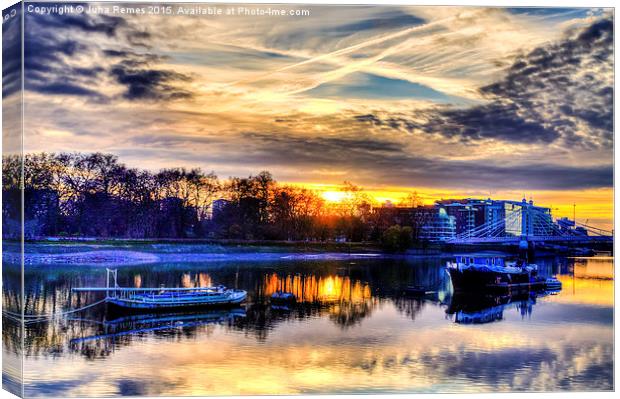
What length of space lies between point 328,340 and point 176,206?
472cm

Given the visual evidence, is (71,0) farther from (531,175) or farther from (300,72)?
(531,175)

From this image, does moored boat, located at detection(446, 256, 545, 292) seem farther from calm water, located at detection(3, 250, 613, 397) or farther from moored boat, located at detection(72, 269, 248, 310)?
moored boat, located at detection(72, 269, 248, 310)

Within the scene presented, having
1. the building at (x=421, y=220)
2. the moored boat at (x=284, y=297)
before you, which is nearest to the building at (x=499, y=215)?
the building at (x=421, y=220)

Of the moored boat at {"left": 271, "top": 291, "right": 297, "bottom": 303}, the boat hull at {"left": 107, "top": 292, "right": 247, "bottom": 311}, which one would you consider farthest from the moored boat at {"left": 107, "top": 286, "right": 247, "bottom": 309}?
the moored boat at {"left": 271, "top": 291, "right": 297, "bottom": 303}

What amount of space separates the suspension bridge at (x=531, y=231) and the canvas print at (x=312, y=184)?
51mm

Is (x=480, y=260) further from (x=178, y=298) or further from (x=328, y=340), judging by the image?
(x=178, y=298)

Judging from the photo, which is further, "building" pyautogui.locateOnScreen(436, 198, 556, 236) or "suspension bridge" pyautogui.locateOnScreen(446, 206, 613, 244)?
"building" pyautogui.locateOnScreen(436, 198, 556, 236)

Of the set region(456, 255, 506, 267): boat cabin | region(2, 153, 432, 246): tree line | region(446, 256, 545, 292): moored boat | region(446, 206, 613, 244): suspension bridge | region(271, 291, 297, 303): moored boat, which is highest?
region(2, 153, 432, 246): tree line

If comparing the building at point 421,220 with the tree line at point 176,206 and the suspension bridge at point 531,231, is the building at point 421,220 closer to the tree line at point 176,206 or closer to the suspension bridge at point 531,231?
the tree line at point 176,206

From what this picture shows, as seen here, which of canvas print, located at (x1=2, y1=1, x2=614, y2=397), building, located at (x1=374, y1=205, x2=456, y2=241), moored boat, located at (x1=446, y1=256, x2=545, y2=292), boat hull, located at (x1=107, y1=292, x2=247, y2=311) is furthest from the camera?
moored boat, located at (x1=446, y1=256, x2=545, y2=292)

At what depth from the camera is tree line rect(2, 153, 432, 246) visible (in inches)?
537

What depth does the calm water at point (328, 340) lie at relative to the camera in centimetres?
1163

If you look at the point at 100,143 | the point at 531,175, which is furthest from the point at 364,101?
the point at 100,143

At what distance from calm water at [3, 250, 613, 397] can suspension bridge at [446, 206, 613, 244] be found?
0.45 meters
